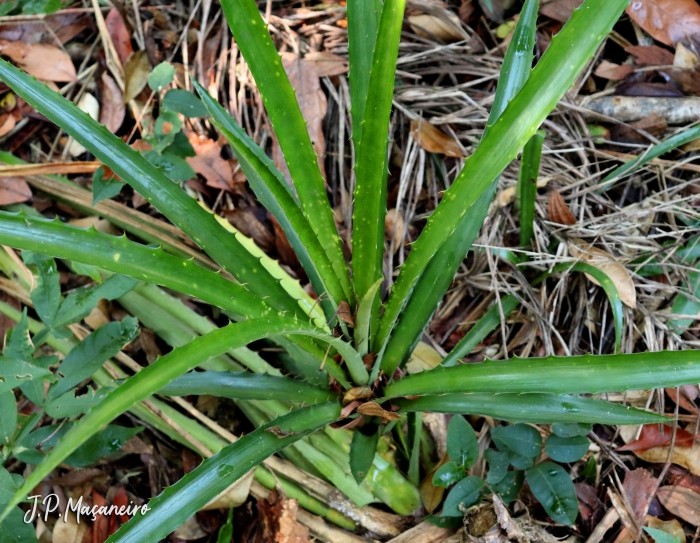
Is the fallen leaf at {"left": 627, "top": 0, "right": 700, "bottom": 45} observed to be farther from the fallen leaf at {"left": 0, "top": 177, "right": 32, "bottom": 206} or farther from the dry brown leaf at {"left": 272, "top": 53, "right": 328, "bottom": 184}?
the fallen leaf at {"left": 0, "top": 177, "right": 32, "bottom": 206}

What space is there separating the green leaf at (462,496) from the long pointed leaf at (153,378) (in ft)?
1.92

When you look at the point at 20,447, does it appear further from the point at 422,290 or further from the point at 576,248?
the point at 576,248

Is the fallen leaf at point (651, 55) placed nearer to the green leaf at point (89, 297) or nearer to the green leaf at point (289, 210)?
the green leaf at point (289, 210)

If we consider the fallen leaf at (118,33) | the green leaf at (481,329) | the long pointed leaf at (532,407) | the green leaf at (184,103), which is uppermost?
the fallen leaf at (118,33)

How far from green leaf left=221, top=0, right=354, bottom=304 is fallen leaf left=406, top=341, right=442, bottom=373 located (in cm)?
56

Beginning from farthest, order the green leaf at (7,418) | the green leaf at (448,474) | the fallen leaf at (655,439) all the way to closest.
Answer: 1. the fallen leaf at (655,439)
2. the green leaf at (448,474)
3. the green leaf at (7,418)

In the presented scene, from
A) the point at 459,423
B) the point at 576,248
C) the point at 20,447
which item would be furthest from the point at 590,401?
the point at 20,447

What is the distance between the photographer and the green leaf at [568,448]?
1121 millimetres

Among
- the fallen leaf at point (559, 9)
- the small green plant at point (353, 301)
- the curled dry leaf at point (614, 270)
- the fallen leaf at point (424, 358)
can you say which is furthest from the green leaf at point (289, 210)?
the fallen leaf at point (559, 9)

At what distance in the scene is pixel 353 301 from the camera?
977mm

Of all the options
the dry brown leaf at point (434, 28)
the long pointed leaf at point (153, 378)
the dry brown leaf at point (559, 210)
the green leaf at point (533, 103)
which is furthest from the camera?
the dry brown leaf at point (434, 28)

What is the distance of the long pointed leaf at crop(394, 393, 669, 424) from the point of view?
3.22 feet

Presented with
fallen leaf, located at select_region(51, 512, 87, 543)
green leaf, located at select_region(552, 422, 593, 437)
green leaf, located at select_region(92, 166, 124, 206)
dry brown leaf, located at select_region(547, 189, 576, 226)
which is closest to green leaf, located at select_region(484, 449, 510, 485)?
green leaf, located at select_region(552, 422, 593, 437)

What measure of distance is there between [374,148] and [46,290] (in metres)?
0.71
